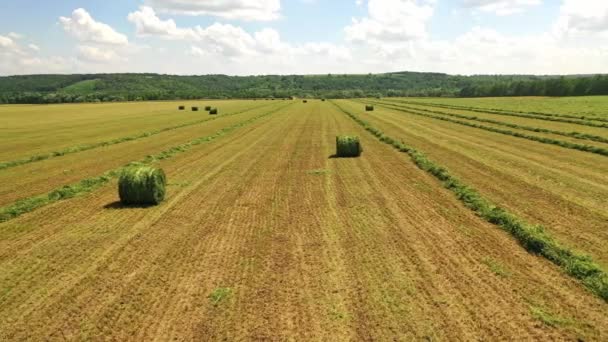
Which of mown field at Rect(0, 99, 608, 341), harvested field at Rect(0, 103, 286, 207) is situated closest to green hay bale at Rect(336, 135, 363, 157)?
mown field at Rect(0, 99, 608, 341)

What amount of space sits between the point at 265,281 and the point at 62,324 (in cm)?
371

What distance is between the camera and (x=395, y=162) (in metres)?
24.1

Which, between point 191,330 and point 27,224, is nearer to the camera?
point 191,330

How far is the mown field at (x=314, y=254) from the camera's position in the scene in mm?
8055

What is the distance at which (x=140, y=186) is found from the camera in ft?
52.2

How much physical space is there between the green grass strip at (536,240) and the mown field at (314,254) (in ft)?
0.21

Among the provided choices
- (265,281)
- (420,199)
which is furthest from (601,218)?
(265,281)

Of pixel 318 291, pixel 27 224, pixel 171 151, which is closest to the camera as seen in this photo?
pixel 318 291

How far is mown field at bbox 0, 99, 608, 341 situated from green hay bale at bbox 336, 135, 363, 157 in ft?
8.32

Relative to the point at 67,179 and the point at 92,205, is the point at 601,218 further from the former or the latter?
the point at 67,179

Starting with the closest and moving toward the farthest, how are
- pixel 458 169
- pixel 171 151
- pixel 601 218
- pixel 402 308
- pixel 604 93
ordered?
pixel 402 308, pixel 601 218, pixel 458 169, pixel 171 151, pixel 604 93

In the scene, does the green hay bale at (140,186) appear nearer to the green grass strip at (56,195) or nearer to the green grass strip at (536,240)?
the green grass strip at (56,195)

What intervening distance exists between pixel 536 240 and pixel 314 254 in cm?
533

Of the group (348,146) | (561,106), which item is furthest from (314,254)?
(561,106)
